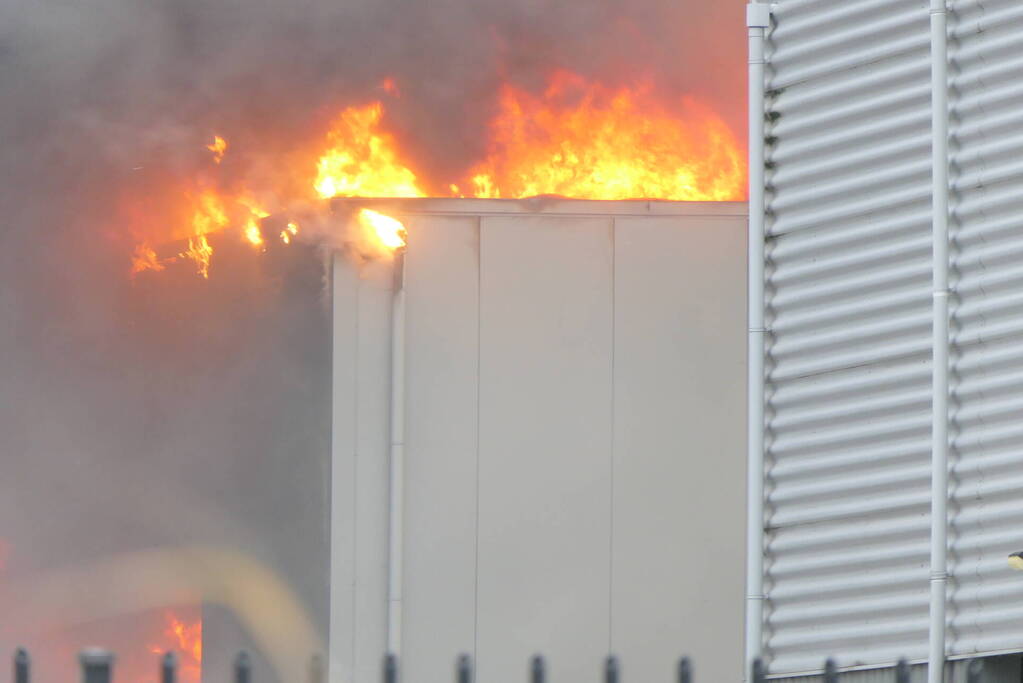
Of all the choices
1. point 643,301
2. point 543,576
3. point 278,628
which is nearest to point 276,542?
point 278,628

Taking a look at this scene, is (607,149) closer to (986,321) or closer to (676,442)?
(676,442)

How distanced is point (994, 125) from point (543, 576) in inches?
164

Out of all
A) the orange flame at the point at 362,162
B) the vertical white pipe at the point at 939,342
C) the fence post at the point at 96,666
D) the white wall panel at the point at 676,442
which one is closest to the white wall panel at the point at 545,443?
the white wall panel at the point at 676,442

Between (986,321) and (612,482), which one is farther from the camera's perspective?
(612,482)

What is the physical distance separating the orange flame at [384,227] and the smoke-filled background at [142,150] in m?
1.83

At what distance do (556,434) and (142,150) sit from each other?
4.93m

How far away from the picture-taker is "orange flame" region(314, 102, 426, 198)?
441 inches

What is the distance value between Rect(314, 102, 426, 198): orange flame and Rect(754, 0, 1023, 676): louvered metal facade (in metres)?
4.45

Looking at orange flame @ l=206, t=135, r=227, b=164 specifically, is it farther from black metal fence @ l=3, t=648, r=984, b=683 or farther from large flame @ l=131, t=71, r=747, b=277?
Result: black metal fence @ l=3, t=648, r=984, b=683

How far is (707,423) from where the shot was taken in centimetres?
968

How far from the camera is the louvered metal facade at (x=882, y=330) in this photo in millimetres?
6762

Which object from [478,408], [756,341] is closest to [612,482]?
[478,408]

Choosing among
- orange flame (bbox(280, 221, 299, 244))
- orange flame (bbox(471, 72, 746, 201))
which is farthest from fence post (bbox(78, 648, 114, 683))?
orange flame (bbox(471, 72, 746, 201))

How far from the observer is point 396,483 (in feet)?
31.0
